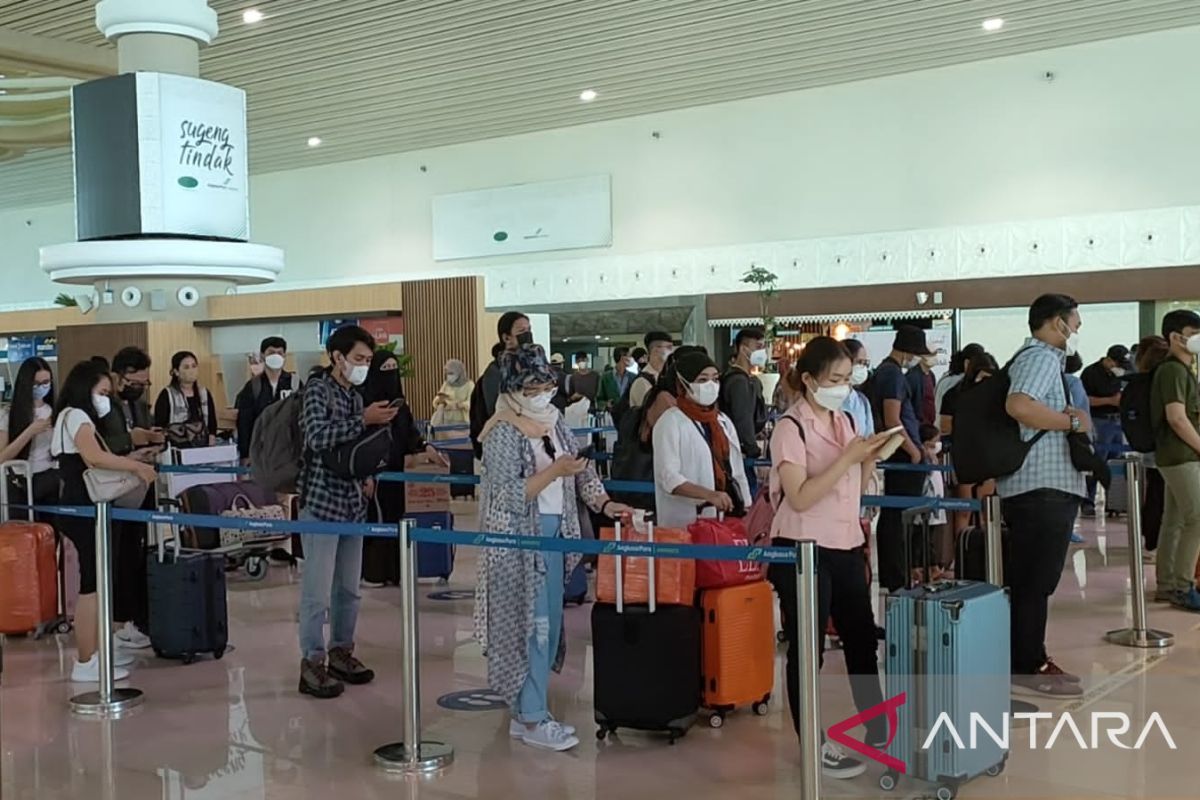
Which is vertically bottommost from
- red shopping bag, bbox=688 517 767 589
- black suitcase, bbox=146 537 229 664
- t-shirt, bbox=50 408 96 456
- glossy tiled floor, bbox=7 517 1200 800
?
glossy tiled floor, bbox=7 517 1200 800

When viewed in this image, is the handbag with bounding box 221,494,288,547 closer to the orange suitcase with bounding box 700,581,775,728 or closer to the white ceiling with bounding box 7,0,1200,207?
the orange suitcase with bounding box 700,581,775,728

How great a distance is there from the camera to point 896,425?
22.7 feet

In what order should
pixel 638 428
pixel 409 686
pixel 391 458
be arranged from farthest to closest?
1. pixel 391 458
2. pixel 638 428
3. pixel 409 686

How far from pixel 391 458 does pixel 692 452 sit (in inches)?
115

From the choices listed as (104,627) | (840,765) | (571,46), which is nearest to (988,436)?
(840,765)

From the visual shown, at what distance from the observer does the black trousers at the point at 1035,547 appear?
4.89m

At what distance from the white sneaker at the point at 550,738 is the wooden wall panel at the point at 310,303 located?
12848mm

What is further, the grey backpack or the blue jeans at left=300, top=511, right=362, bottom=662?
the grey backpack

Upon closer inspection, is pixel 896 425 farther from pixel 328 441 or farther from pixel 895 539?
pixel 328 441

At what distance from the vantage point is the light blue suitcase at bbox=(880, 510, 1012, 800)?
12.4 feet

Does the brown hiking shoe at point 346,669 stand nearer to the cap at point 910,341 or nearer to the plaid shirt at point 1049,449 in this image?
the plaid shirt at point 1049,449

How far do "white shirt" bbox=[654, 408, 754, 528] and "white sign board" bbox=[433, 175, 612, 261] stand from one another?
48.4 feet

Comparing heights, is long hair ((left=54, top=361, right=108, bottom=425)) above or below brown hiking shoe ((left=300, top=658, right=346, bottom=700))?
above

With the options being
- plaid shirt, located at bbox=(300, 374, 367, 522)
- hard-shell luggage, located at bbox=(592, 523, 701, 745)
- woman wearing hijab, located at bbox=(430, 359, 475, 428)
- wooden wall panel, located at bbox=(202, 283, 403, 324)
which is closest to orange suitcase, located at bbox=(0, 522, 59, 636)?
plaid shirt, located at bbox=(300, 374, 367, 522)
